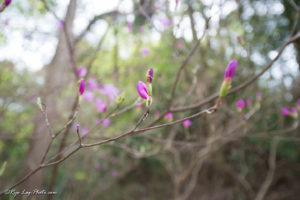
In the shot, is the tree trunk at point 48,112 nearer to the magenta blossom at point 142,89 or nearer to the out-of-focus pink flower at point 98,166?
the out-of-focus pink flower at point 98,166

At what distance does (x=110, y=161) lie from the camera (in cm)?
446

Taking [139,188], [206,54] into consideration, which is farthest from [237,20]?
[139,188]

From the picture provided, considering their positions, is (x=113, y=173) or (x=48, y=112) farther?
(x=113, y=173)

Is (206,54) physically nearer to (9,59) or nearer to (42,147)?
(9,59)

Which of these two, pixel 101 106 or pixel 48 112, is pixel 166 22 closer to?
pixel 101 106

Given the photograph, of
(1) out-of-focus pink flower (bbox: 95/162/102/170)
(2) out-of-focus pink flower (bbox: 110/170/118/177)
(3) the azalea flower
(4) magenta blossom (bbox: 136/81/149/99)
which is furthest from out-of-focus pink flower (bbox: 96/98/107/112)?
(2) out-of-focus pink flower (bbox: 110/170/118/177)

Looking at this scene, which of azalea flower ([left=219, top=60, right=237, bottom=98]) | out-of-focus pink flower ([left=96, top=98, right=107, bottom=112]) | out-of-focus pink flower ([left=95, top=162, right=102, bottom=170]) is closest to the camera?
azalea flower ([left=219, top=60, right=237, bottom=98])

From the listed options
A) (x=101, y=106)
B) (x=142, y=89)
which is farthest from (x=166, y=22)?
(x=142, y=89)

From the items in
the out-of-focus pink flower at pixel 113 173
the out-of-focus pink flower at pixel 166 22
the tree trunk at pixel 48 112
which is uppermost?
the out-of-focus pink flower at pixel 166 22

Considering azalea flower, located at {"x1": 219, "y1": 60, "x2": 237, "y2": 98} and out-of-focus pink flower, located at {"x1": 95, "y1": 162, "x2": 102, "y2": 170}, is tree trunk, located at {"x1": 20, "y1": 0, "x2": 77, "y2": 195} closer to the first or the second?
out-of-focus pink flower, located at {"x1": 95, "y1": 162, "x2": 102, "y2": 170}

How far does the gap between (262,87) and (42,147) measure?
139 inches

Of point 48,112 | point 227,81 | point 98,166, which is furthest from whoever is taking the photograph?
point 98,166

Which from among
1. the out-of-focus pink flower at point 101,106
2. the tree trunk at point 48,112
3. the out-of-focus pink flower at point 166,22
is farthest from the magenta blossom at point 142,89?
the tree trunk at point 48,112

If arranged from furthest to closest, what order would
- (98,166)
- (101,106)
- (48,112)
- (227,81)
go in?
1. (98,166)
2. (48,112)
3. (101,106)
4. (227,81)
